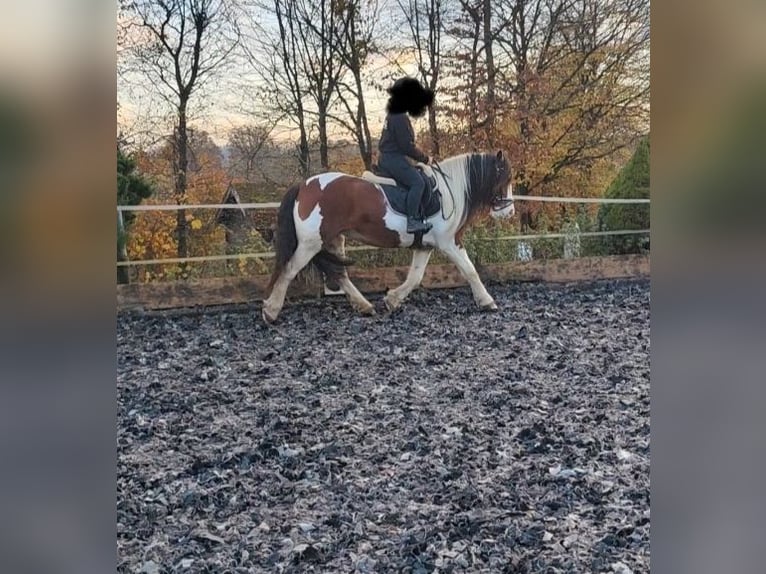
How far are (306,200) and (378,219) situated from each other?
0.84 feet

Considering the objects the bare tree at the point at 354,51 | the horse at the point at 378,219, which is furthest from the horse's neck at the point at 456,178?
the bare tree at the point at 354,51

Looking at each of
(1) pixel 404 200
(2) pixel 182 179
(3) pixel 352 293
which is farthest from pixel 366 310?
(2) pixel 182 179

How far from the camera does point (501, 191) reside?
2449mm

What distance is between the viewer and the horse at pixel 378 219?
2.30m

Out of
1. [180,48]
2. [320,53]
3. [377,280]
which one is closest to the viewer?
[180,48]

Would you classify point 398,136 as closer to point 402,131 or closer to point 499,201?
point 402,131

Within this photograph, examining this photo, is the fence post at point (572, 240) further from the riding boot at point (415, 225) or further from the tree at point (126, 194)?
the tree at point (126, 194)

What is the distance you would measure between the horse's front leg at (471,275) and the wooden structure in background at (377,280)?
0.03m

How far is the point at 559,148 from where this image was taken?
2518mm

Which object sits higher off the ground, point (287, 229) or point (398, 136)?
point (398, 136)
